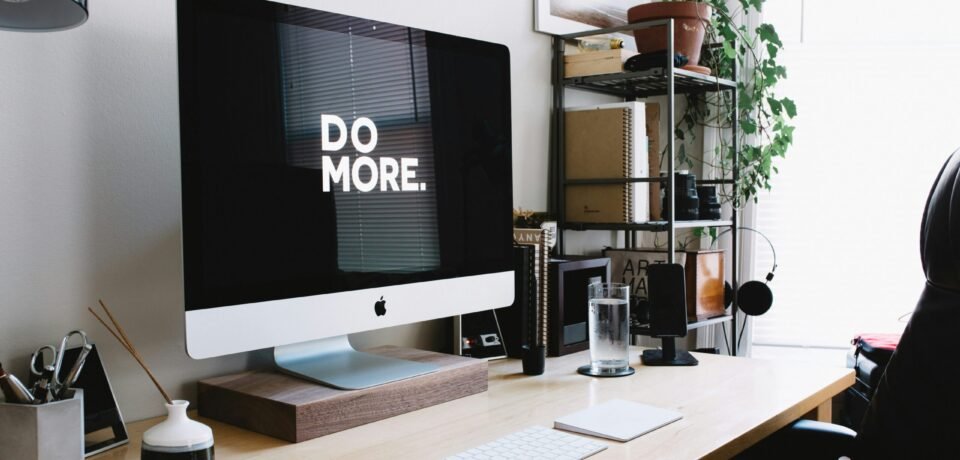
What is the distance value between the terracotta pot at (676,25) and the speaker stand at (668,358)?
81 cm

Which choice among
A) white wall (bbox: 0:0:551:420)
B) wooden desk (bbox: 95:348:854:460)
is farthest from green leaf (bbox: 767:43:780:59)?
white wall (bbox: 0:0:551:420)

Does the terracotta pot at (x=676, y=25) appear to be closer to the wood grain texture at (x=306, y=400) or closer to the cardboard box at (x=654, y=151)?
the cardboard box at (x=654, y=151)

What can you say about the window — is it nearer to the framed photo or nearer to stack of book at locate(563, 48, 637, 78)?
the framed photo

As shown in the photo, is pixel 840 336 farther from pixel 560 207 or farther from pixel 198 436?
pixel 198 436

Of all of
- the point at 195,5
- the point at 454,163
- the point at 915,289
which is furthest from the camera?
the point at 915,289

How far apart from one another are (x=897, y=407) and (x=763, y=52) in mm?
1663

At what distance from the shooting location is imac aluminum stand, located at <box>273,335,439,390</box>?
1.32m

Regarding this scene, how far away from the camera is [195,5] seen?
111cm

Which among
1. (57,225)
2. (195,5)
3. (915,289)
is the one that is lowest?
(915,289)

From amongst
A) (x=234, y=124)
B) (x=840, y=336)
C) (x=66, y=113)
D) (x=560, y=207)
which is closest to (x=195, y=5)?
(x=234, y=124)

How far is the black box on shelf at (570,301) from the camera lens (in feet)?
6.14

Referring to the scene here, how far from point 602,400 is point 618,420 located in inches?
6.3

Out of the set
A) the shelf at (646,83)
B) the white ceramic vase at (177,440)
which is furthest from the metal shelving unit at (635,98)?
the white ceramic vase at (177,440)

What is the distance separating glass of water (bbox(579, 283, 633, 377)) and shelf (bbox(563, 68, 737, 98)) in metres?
0.70
